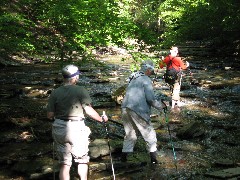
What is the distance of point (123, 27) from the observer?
396 inches

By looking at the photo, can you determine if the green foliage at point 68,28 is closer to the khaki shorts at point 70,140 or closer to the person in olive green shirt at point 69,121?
the person in olive green shirt at point 69,121

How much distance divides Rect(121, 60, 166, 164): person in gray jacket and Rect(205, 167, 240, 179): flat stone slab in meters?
1.47

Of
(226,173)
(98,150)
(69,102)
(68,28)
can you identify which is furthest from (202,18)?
(69,102)

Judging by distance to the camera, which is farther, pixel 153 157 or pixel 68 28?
pixel 68 28

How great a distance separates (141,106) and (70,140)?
2.44m

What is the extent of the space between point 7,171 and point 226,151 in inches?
230

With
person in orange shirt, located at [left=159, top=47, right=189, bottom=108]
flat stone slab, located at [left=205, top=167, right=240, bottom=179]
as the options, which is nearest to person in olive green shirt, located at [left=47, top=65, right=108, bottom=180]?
flat stone slab, located at [left=205, top=167, right=240, bottom=179]

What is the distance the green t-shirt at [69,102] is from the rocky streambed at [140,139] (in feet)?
3.67

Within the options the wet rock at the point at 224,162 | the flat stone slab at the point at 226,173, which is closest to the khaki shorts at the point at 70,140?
the flat stone slab at the point at 226,173

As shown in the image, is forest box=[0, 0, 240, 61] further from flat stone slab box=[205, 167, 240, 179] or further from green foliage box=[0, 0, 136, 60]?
flat stone slab box=[205, 167, 240, 179]

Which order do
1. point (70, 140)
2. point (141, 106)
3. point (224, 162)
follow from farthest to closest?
point (224, 162) < point (141, 106) < point (70, 140)

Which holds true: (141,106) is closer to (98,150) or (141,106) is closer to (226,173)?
(98,150)

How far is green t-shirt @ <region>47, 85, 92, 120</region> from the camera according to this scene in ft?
19.1

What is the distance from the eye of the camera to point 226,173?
7055 mm
